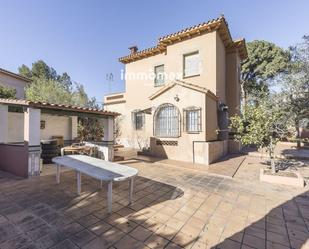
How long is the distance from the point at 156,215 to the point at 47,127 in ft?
37.8

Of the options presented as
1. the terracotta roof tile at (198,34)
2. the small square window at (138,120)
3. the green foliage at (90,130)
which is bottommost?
the green foliage at (90,130)

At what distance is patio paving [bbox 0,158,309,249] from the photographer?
9.65ft

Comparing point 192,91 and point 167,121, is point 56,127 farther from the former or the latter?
point 192,91

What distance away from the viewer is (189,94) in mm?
9570

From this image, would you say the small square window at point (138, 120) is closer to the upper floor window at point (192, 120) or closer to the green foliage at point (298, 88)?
the upper floor window at point (192, 120)

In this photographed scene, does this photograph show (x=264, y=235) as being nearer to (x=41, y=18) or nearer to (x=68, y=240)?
(x=68, y=240)

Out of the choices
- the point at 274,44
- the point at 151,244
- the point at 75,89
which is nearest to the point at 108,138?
the point at 151,244

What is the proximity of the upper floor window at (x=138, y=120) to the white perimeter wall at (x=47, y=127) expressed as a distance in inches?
188

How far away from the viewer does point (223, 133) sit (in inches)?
469

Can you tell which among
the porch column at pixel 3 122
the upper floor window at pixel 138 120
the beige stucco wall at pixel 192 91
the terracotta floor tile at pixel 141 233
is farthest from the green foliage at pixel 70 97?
the terracotta floor tile at pixel 141 233

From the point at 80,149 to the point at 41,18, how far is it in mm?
7874

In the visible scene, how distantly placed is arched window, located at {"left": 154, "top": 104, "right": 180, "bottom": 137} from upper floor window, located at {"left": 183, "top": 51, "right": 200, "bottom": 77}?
304 centimetres

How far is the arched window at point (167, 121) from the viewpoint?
33.4ft

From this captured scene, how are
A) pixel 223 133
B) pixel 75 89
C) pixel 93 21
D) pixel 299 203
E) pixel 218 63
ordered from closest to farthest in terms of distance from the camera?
pixel 299 203, pixel 218 63, pixel 223 133, pixel 93 21, pixel 75 89
